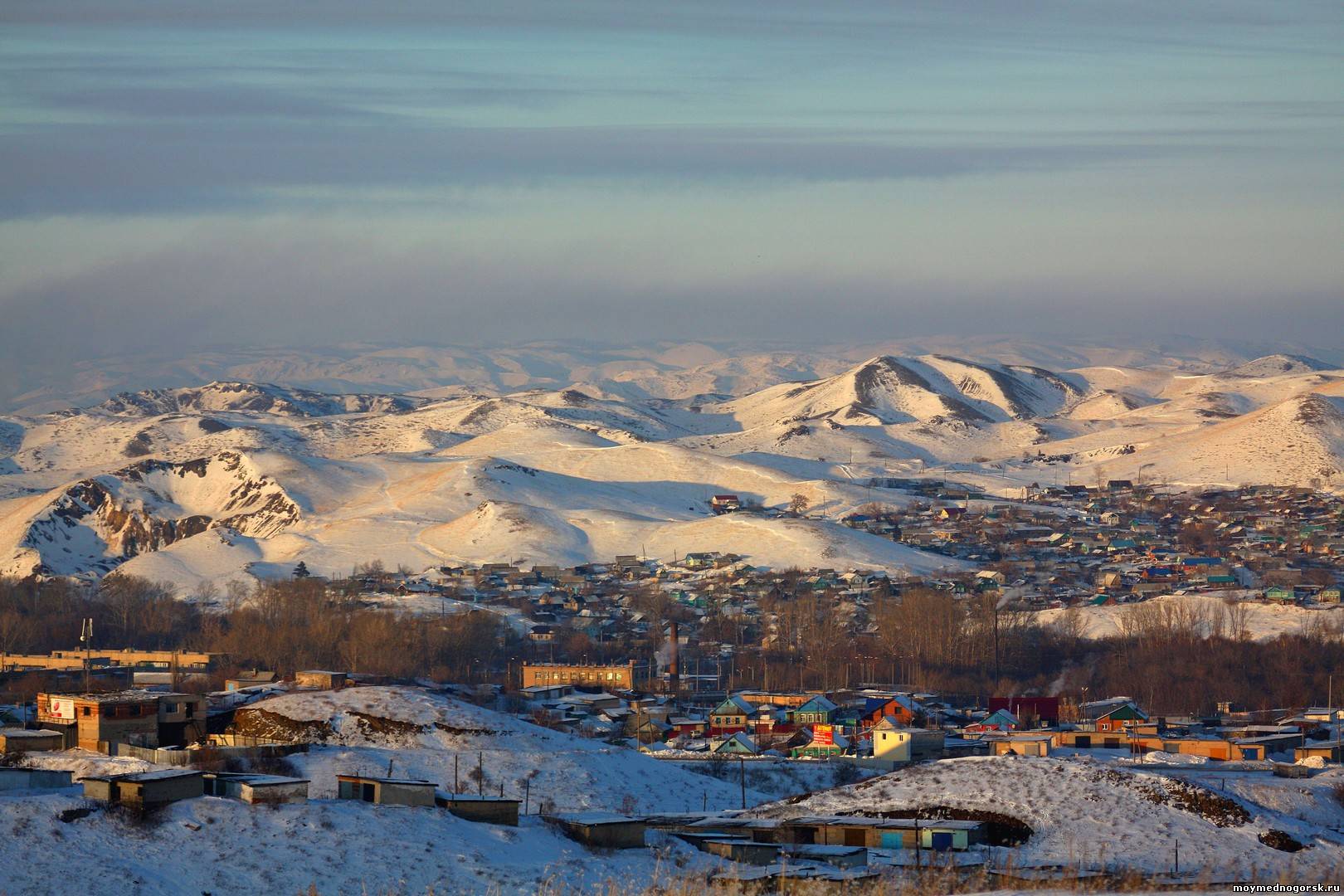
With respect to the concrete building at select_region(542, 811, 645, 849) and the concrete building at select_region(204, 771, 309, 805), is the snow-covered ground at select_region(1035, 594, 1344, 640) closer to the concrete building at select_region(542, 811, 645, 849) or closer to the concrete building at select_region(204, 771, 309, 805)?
the concrete building at select_region(542, 811, 645, 849)

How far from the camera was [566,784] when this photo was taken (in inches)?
1526

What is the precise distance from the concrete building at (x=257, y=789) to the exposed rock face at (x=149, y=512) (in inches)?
3314

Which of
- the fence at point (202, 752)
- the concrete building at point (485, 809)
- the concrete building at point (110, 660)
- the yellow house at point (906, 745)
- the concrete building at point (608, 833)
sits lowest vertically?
the yellow house at point (906, 745)

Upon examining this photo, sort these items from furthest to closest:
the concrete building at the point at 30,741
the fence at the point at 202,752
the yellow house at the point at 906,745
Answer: the yellow house at the point at 906,745
the concrete building at the point at 30,741
the fence at the point at 202,752

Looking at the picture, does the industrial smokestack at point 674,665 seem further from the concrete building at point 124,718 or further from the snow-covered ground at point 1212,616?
the concrete building at point 124,718

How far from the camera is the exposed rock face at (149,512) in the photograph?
117062 millimetres

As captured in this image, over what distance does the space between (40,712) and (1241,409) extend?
158806 millimetres

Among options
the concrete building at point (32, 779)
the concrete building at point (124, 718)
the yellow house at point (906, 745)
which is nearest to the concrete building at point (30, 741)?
the concrete building at point (124, 718)

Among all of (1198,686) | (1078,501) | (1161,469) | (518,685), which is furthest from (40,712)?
(1161,469)

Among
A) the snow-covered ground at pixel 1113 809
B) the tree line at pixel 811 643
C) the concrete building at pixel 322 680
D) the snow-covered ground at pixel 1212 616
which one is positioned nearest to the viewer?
the snow-covered ground at pixel 1113 809

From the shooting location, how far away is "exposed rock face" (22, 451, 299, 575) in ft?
384

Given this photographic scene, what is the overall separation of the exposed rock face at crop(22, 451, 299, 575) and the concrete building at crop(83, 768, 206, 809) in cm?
8474

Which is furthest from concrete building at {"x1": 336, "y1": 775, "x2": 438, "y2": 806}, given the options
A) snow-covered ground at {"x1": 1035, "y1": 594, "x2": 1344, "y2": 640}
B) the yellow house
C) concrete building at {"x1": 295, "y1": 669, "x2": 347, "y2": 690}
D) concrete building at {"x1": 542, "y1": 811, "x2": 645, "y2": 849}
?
snow-covered ground at {"x1": 1035, "y1": 594, "x2": 1344, "y2": 640}

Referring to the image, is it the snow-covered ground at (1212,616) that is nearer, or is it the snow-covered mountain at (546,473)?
the snow-covered ground at (1212,616)
